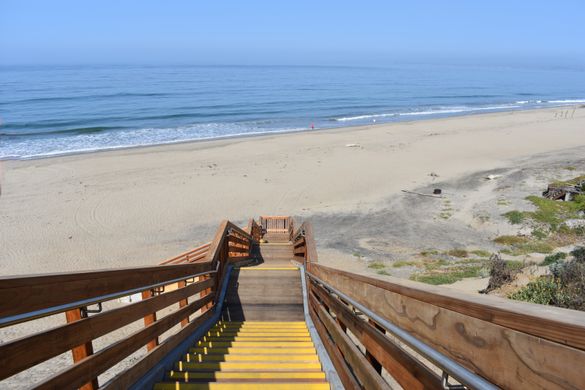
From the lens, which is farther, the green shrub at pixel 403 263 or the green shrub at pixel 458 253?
the green shrub at pixel 458 253

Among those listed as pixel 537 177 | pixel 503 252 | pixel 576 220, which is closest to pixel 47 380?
pixel 503 252

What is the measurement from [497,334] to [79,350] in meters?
1.98

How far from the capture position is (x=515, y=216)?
16.9 metres

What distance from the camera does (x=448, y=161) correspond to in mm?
28391

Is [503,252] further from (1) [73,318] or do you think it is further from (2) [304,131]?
(2) [304,131]

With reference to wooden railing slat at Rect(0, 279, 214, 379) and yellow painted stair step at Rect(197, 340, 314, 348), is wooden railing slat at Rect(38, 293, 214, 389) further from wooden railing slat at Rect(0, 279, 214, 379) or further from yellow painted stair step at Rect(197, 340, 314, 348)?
yellow painted stair step at Rect(197, 340, 314, 348)

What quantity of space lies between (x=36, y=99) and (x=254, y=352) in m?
58.8

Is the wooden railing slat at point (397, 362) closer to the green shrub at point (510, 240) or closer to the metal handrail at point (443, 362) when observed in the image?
the metal handrail at point (443, 362)

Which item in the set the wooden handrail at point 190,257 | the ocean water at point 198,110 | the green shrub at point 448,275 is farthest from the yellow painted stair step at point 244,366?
the ocean water at point 198,110

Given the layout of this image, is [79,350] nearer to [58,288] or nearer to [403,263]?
[58,288]

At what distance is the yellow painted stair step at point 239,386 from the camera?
3059 millimetres

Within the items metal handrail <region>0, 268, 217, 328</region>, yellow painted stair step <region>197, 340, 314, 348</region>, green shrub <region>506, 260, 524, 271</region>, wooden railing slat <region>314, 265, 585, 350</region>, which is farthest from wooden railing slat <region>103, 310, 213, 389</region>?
green shrub <region>506, 260, 524, 271</region>

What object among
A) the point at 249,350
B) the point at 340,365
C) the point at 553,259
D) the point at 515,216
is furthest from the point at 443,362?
the point at 515,216

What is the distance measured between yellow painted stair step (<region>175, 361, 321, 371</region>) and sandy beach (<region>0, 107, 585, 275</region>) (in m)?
10.00
